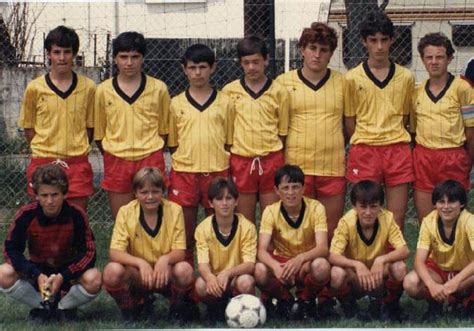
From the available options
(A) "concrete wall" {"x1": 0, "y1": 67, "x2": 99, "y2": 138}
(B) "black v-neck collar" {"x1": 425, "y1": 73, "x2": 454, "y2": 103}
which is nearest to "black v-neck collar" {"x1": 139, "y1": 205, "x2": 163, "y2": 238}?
(B) "black v-neck collar" {"x1": 425, "y1": 73, "x2": 454, "y2": 103}

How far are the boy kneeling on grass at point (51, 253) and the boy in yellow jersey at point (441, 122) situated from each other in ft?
6.50

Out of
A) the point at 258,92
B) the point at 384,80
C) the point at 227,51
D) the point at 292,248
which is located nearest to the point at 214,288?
the point at 292,248

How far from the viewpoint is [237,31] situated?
42.4 ft

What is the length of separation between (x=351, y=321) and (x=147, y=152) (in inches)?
58.8

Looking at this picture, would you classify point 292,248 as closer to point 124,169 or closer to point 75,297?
point 124,169

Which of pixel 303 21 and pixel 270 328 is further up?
pixel 303 21

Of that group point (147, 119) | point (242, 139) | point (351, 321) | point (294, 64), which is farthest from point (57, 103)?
point (294, 64)

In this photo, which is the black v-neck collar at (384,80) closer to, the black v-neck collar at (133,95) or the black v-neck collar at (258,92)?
the black v-neck collar at (258,92)

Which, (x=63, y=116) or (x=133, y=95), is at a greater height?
(x=133, y=95)

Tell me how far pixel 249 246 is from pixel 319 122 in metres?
0.87

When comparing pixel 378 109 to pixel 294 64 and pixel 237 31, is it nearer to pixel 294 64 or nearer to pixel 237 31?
pixel 294 64

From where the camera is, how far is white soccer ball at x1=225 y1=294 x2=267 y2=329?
16.0 feet

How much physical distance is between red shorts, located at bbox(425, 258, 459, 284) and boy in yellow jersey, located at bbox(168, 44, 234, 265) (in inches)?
49.5

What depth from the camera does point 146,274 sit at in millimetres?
5066
